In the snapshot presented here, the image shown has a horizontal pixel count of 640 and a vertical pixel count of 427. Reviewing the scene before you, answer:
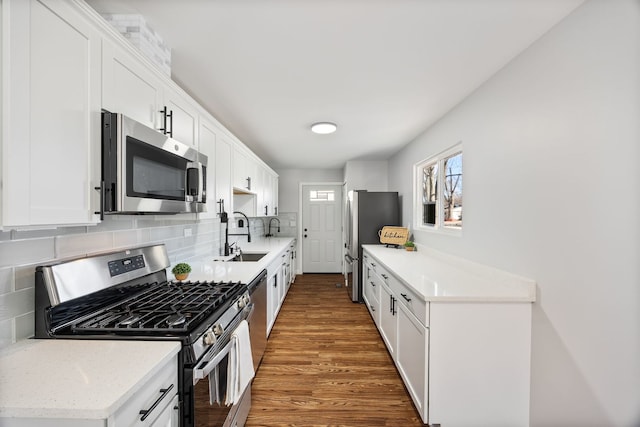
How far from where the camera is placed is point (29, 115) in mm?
846

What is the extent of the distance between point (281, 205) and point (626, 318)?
217 inches

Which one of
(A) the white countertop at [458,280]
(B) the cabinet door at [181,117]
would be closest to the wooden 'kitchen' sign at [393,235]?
(A) the white countertop at [458,280]

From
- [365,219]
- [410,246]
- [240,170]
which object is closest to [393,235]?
[410,246]

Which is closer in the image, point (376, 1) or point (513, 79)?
point (376, 1)

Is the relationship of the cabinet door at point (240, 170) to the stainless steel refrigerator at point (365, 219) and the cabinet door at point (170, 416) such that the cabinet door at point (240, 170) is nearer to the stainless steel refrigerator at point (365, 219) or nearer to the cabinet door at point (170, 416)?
the stainless steel refrigerator at point (365, 219)

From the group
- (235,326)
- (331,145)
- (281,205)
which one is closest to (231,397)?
(235,326)

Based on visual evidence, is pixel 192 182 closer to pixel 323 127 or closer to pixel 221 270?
pixel 221 270

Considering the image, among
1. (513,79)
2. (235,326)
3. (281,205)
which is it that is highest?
(513,79)

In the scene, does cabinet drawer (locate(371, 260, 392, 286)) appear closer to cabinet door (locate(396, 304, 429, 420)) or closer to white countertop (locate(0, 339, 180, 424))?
cabinet door (locate(396, 304, 429, 420))

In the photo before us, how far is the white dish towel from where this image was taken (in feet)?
4.52

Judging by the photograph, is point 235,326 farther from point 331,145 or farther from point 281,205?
point 281,205

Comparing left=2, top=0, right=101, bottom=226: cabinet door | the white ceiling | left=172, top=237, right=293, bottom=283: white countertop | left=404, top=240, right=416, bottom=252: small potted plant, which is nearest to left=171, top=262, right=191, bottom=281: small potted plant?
left=172, top=237, right=293, bottom=283: white countertop

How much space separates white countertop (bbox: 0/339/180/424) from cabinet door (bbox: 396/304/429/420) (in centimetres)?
144

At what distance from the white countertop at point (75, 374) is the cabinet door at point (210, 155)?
3.74ft
